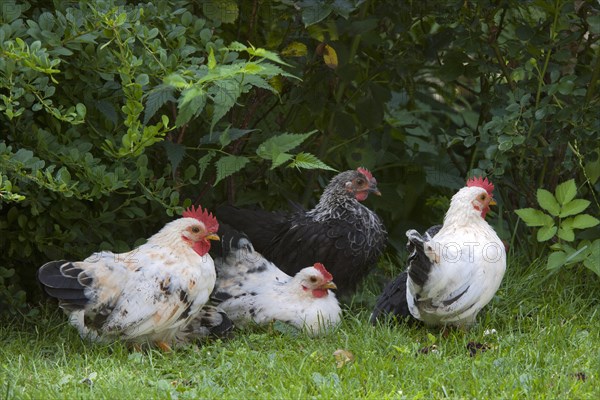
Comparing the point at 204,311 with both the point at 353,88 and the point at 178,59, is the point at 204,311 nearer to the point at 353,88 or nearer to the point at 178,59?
the point at 178,59

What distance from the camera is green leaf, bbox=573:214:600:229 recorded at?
17.2 ft

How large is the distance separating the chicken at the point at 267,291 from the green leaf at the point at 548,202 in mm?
1233

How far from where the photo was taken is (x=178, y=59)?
4785 millimetres

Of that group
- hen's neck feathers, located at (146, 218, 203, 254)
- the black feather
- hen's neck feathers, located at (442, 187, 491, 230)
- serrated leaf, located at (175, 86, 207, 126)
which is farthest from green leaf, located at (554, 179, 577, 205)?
serrated leaf, located at (175, 86, 207, 126)

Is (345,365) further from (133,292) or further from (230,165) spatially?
(230,165)

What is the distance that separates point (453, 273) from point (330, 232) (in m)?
0.98

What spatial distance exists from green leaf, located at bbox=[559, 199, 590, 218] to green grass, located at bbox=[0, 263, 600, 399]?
0.45m

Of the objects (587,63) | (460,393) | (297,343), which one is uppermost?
(587,63)

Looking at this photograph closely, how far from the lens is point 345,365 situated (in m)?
4.23

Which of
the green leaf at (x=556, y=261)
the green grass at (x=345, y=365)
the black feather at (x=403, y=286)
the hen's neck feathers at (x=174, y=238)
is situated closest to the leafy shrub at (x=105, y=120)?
the hen's neck feathers at (x=174, y=238)

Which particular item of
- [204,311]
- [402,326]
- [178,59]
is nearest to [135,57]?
[178,59]

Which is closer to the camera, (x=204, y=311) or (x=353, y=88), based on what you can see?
(x=204, y=311)

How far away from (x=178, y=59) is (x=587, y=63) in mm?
2762

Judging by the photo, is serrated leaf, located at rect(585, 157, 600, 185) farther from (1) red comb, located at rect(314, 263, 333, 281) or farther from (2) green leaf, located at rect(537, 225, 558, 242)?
(1) red comb, located at rect(314, 263, 333, 281)
